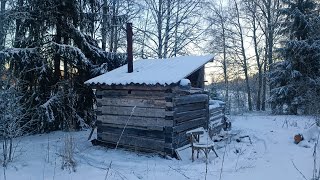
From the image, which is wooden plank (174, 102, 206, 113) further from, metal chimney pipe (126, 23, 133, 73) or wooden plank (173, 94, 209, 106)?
metal chimney pipe (126, 23, 133, 73)

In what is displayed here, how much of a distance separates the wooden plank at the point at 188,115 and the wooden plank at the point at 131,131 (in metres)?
0.64

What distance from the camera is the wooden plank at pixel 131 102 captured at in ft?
31.0

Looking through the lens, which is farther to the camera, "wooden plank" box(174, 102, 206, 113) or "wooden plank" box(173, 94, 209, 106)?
"wooden plank" box(174, 102, 206, 113)

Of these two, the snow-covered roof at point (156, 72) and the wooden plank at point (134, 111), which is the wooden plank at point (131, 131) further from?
the snow-covered roof at point (156, 72)

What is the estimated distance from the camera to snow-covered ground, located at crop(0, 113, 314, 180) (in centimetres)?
721

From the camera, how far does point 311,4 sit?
20406 millimetres

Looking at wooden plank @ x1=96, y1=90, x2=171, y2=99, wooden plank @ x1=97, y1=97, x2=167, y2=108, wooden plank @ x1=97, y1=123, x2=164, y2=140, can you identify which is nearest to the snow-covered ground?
wooden plank @ x1=97, y1=123, x2=164, y2=140

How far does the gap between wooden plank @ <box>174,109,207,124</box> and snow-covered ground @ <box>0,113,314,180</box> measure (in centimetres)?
97

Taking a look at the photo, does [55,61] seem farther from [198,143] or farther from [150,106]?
[198,143]

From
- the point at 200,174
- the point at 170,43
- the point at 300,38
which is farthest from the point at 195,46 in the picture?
the point at 200,174

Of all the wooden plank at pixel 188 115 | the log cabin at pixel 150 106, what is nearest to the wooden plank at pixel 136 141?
the log cabin at pixel 150 106

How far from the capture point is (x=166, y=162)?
872 centimetres

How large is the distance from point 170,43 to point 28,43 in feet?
36.1

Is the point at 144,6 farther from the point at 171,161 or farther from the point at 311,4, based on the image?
the point at 171,161
